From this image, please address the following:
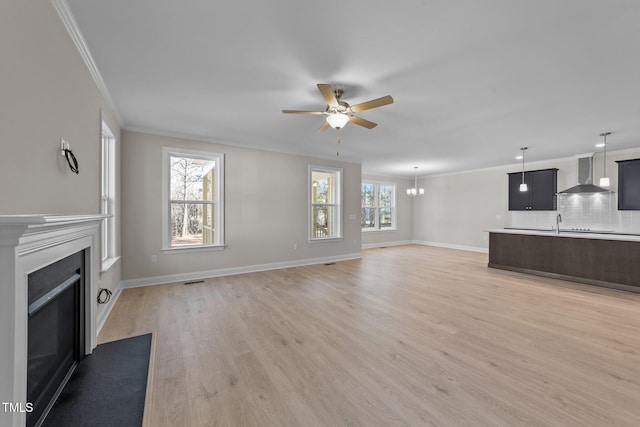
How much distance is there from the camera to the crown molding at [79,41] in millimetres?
1702

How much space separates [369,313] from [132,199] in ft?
13.1

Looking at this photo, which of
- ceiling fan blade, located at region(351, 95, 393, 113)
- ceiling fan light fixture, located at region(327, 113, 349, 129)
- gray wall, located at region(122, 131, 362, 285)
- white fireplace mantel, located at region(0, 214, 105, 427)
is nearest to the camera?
white fireplace mantel, located at region(0, 214, 105, 427)

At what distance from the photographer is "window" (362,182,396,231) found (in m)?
8.89

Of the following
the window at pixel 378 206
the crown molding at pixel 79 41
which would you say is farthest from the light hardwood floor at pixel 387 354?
the window at pixel 378 206

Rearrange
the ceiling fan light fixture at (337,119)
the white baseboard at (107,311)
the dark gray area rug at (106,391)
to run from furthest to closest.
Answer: the ceiling fan light fixture at (337,119)
the white baseboard at (107,311)
the dark gray area rug at (106,391)

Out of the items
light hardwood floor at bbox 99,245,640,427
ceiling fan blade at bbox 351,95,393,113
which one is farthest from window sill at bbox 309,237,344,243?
ceiling fan blade at bbox 351,95,393,113

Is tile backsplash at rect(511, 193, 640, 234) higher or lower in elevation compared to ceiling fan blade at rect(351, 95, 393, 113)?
lower

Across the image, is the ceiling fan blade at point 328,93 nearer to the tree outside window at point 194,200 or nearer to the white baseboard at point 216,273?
the tree outside window at point 194,200

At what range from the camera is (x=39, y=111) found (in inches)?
59.1

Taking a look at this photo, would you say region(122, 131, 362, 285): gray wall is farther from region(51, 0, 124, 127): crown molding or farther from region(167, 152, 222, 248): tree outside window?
region(51, 0, 124, 127): crown molding

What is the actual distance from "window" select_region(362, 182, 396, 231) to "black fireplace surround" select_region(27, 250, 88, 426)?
761 centimetres

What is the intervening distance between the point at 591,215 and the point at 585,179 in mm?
823

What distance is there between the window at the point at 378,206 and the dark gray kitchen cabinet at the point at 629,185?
5.36 metres

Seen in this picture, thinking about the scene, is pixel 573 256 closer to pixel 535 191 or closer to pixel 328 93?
pixel 535 191
